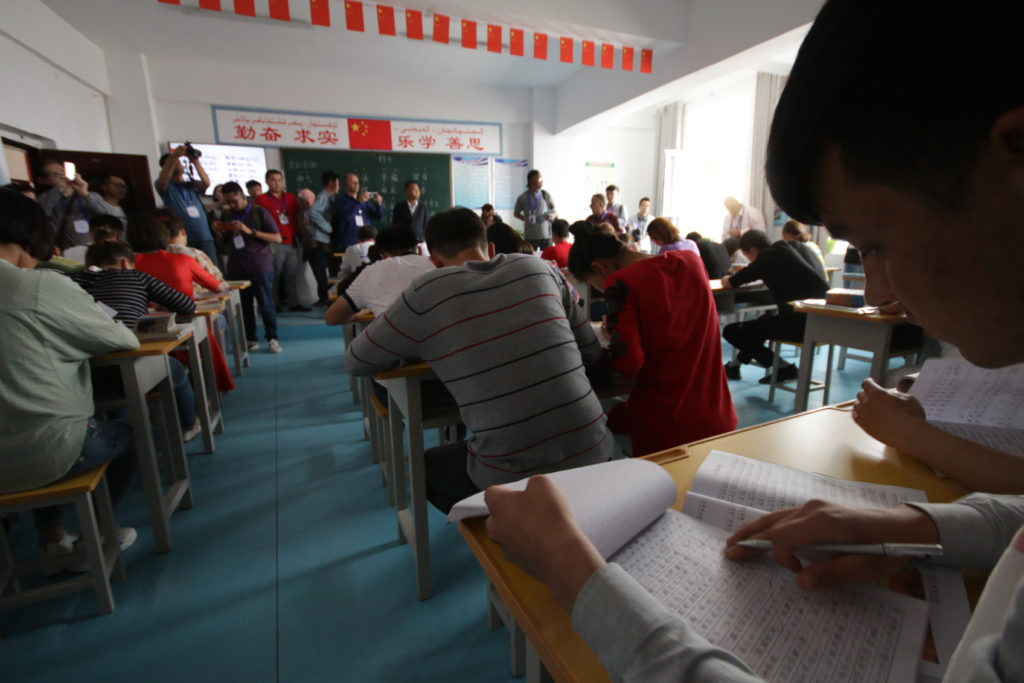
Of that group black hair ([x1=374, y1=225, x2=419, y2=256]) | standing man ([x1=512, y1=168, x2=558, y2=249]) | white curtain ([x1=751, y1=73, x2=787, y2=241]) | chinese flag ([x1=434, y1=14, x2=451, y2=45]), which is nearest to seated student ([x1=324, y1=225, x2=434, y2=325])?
black hair ([x1=374, y1=225, x2=419, y2=256])

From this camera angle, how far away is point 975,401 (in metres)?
Result: 0.88

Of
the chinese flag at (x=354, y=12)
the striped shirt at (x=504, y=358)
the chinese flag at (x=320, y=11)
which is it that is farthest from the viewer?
the chinese flag at (x=354, y=12)

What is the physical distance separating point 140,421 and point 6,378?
1.36 ft

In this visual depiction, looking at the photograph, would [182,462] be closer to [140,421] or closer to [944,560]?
[140,421]

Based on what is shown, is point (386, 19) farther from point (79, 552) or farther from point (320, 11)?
point (79, 552)

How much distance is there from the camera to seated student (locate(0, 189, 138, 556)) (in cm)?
117

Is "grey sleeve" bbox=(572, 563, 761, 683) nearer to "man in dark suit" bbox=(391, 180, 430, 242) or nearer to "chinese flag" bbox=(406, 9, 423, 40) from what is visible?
"chinese flag" bbox=(406, 9, 423, 40)

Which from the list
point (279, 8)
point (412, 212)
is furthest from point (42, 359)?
point (412, 212)

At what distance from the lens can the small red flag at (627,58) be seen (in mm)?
4754

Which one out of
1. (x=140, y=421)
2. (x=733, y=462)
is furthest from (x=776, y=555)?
(x=140, y=421)

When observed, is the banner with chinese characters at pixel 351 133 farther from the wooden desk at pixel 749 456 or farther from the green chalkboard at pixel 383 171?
the wooden desk at pixel 749 456

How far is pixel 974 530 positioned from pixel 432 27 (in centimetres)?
501

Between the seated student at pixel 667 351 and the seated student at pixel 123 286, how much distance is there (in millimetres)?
1748

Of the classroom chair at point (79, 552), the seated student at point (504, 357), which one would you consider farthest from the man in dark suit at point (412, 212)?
the seated student at point (504, 357)
